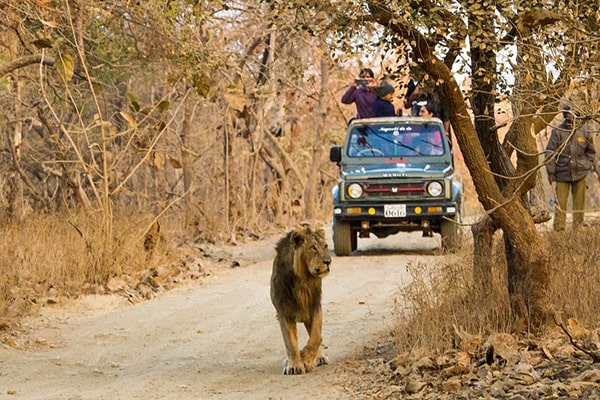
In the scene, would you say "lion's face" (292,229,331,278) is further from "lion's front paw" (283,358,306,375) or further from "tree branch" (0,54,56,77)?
"tree branch" (0,54,56,77)

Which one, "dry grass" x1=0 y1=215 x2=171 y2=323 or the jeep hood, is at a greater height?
the jeep hood

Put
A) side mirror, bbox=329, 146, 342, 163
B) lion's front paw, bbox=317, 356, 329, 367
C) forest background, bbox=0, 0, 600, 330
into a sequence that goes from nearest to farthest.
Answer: forest background, bbox=0, 0, 600, 330
lion's front paw, bbox=317, 356, 329, 367
side mirror, bbox=329, 146, 342, 163

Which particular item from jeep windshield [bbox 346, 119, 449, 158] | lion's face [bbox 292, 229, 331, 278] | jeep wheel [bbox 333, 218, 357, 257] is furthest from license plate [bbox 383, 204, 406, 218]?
lion's face [bbox 292, 229, 331, 278]

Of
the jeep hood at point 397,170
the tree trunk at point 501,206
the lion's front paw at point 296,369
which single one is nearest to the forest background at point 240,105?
the tree trunk at point 501,206

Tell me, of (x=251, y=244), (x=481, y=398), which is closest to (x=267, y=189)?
(x=251, y=244)

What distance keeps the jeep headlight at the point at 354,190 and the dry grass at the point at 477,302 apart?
7213 mm

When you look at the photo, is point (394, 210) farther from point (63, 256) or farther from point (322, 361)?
point (322, 361)

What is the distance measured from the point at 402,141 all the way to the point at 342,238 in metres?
1.91

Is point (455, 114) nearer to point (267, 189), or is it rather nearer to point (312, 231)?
point (312, 231)

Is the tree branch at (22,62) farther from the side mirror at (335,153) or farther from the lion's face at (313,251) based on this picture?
the side mirror at (335,153)

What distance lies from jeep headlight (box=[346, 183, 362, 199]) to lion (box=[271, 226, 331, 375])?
8.07m

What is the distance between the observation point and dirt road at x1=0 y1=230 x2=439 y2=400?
7.66 metres

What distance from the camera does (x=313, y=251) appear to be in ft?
25.7

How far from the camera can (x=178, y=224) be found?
19469mm
